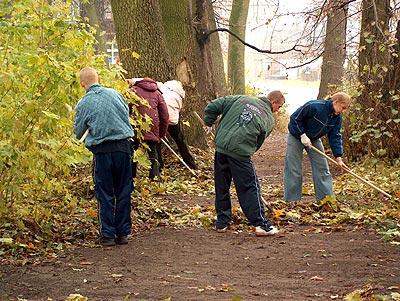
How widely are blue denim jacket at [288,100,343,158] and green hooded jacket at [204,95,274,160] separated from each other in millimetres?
1614

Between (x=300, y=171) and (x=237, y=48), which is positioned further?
(x=237, y=48)

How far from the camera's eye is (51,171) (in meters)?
7.86

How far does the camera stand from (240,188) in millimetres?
8594

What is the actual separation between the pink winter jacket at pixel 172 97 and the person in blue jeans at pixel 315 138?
280 centimetres

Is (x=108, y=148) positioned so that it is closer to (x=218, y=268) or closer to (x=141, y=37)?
(x=218, y=268)

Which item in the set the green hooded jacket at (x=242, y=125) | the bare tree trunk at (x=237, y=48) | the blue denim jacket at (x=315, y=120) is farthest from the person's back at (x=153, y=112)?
the bare tree trunk at (x=237, y=48)

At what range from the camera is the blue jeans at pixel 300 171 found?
10406 millimetres

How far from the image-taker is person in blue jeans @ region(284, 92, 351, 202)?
394 inches

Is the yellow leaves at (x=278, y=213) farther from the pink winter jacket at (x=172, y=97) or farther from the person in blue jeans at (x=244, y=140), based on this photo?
the pink winter jacket at (x=172, y=97)

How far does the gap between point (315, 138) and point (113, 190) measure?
3389 millimetres

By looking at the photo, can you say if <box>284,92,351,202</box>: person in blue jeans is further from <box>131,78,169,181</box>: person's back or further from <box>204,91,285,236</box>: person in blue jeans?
<box>131,78,169,181</box>: person's back

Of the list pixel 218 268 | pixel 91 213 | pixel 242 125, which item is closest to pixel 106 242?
pixel 91 213

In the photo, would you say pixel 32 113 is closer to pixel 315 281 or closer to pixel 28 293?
pixel 28 293

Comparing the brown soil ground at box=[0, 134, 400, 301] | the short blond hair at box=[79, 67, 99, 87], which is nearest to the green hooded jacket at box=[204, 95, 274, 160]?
the brown soil ground at box=[0, 134, 400, 301]
